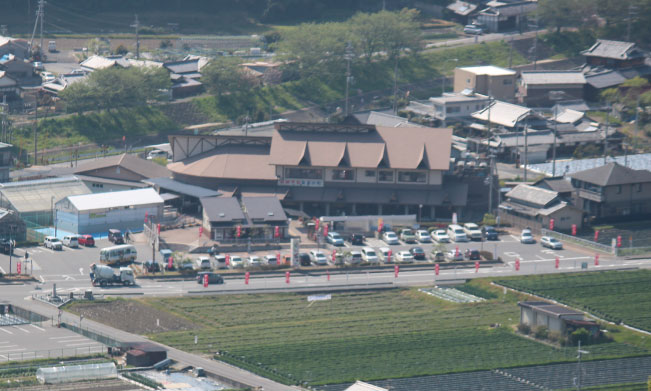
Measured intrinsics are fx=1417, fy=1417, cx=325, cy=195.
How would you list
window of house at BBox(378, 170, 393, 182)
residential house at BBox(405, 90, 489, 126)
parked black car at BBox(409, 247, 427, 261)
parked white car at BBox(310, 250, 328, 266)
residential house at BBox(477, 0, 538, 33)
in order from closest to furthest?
parked white car at BBox(310, 250, 328, 266) < parked black car at BBox(409, 247, 427, 261) < window of house at BBox(378, 170, 393, 182) < residential house at BBox(405, 90, 489, 126) < residential house at BBox(477, 0, 538, 33)

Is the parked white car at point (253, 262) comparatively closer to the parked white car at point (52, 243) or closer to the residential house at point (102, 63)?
the parked white car at point (52, 243)

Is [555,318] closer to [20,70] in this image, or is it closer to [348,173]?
[348,173]

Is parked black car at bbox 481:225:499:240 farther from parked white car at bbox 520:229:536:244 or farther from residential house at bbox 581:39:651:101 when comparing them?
residential house at bbox 581:39:651:101

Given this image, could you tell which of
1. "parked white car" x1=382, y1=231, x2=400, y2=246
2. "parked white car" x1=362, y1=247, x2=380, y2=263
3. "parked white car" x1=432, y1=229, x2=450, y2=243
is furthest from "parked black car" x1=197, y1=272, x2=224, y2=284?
"parked white car" x1=432, y1=229, x2=450, y2=243

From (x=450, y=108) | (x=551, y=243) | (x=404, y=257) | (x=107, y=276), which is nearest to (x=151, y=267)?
(x=107, y=276)

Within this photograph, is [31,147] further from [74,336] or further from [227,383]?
[227,383]

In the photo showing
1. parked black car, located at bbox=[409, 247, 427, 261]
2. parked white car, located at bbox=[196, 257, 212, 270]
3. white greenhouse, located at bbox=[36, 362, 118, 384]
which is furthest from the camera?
parked black car, located at bbox=[409, 247, 427, 261]

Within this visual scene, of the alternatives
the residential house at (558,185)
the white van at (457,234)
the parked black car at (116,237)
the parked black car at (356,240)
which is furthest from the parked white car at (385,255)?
the parked black car at (116,237)
